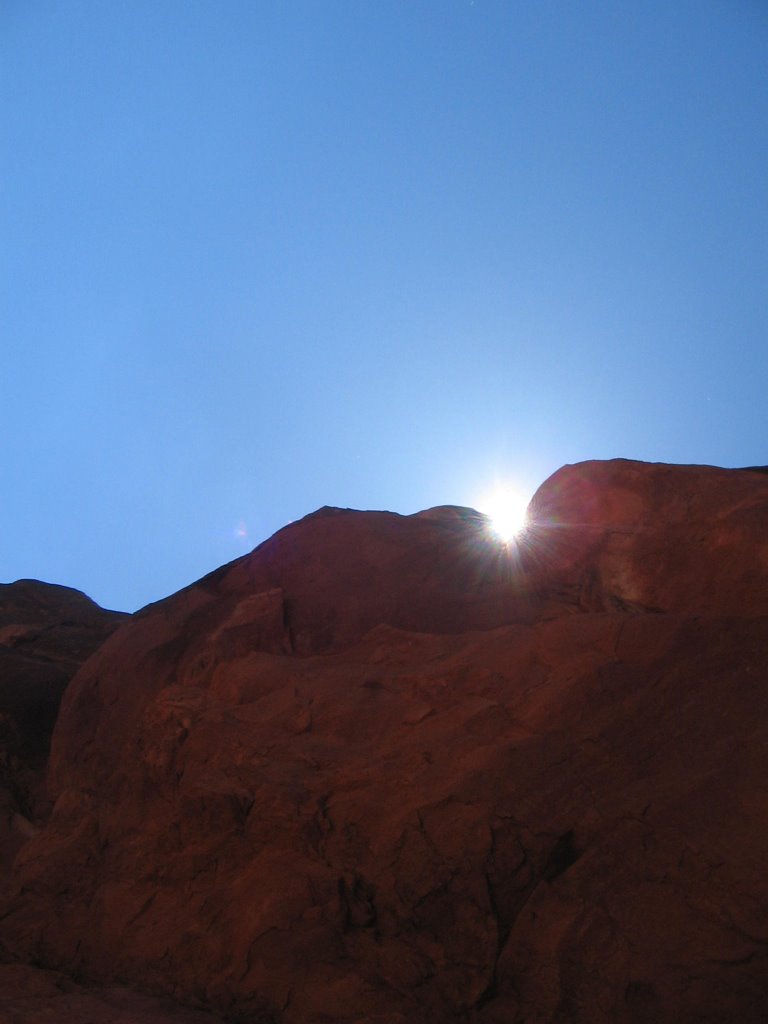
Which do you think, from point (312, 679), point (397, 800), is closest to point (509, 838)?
point (397, 800)

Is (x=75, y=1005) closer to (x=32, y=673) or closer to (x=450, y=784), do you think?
(x=450, y=784)

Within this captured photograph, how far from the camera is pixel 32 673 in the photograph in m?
11.5

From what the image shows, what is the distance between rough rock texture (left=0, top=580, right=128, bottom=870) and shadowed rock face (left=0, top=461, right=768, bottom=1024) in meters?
1.35

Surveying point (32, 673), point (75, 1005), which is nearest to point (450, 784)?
point (75, 1005)

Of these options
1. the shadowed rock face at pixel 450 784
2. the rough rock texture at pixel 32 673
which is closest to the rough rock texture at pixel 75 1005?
the shadowed rock face at pixel 450 784

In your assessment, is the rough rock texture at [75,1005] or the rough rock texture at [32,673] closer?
the rough rock texture at [75,1005]

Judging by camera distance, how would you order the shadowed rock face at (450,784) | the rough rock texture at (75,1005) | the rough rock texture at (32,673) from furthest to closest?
the rough rock texture at (32,673) < the rough rock texture at (75,1005) < the shadowed rock face at (450,784)

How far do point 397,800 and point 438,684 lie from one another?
108 centimetres

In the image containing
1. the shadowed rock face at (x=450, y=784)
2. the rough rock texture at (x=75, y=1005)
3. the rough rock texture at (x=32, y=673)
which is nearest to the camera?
the shadowed rock face at (x=450, y=784)

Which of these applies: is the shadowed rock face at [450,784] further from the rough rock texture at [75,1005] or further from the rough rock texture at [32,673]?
the rough rock texture at [32,673]

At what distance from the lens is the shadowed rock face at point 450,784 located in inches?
197

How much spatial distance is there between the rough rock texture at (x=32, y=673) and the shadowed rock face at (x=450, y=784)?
135 centimetres

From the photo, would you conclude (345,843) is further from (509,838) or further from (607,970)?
(607,970)

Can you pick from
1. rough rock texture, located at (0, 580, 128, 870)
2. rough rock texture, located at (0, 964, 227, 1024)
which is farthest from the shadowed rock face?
rough rock texture, located at (0, 580, 128, 870)
